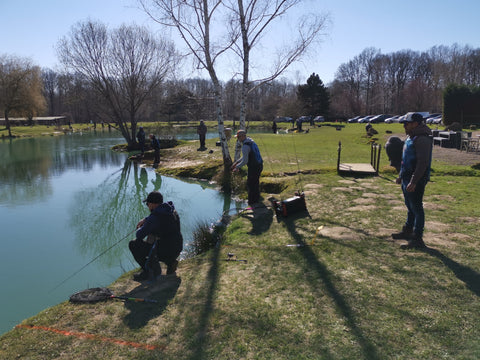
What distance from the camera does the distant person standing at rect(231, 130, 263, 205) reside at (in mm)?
7262

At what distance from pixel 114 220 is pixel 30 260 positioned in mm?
2973

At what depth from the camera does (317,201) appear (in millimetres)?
7707

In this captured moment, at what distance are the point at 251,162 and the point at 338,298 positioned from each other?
13.9ft

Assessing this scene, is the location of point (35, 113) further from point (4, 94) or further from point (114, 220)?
point (114, 220)

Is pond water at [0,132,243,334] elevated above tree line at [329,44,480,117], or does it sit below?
below

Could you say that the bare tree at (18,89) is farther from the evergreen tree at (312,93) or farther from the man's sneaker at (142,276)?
the man's sneaker at (142,276)

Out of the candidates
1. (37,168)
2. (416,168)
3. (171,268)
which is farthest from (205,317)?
(37,168)

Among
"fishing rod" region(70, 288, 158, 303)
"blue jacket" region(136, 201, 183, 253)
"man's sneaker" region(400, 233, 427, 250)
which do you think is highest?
"blue jacket" region(136, 201, 183, 253)

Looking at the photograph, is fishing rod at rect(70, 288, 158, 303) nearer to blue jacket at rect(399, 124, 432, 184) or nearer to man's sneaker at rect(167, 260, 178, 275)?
man's sneaker at rect(167, 260, 178, 275)

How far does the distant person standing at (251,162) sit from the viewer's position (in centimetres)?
726

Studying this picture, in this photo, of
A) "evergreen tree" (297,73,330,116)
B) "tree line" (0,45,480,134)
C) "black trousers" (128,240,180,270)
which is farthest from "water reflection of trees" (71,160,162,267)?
"evergreen tree" (297,73,330,116)

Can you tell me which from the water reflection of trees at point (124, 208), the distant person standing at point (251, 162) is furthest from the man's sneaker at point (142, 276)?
the distant person standing at point (251, 162)

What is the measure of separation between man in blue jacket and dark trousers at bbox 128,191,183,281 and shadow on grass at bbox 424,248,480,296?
353 centimetres

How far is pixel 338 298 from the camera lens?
3.66 m
